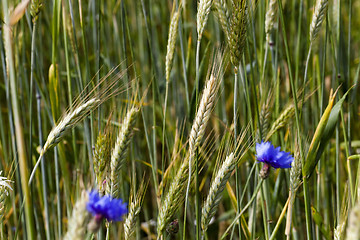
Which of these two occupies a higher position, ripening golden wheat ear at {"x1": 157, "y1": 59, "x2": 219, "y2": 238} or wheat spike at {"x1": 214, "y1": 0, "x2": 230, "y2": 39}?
wheat spike at {"x1": 214, "y1": 0, "x2": 230, "y2": 39}

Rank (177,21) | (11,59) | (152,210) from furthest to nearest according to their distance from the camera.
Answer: (152,210)
(177,21)
(11,59)

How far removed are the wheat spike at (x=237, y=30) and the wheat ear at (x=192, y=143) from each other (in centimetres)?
10

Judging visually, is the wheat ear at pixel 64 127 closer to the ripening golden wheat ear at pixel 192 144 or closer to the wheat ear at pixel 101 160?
the wheat ear at pixel 101 160

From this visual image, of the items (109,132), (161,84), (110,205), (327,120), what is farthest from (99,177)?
(161,84)

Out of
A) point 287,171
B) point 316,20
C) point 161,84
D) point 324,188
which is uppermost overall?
point 316,20

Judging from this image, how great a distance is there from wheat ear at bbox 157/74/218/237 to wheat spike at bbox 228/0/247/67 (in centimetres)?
10

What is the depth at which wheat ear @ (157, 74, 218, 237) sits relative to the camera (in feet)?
2.81

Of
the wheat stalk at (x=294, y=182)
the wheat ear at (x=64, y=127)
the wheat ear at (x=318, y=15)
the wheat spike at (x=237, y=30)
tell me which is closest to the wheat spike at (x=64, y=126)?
the wheat ear at (x=64, y=127)

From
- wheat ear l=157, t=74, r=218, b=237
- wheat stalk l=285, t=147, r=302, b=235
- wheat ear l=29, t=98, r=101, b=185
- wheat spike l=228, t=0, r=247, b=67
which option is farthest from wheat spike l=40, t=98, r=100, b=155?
wheat stalk l=285, t=147, r=302, b=235

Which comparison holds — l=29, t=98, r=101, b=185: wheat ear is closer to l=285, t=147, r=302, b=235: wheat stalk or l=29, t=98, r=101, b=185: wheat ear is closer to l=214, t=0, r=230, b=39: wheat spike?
l=214, t=0, r=230, b=39: wheat spike

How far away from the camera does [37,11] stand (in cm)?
104

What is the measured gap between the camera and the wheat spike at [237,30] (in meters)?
0.94

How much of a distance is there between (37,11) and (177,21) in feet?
1.11

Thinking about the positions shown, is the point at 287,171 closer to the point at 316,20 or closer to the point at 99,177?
the point at 316,20
